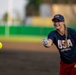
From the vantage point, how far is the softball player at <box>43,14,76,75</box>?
6660mm

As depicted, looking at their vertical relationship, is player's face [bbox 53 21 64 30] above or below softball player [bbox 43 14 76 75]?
above

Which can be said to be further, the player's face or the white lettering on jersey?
the white lettering on jersey

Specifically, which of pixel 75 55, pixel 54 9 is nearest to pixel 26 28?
pixel 54 9

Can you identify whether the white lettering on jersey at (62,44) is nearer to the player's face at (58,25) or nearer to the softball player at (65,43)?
the softball player at (65,43)

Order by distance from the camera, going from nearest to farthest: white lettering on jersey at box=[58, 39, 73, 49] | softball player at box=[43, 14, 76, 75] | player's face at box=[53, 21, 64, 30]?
player's face at box=[53, 21, 64, 30], softball player at box=[43, 14, 76, 75], white lettering on jersey at box=[58, 39, 73, 49]

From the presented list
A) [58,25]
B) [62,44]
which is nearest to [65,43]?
[62,44]

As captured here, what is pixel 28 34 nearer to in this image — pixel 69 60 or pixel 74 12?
pixel 74 12

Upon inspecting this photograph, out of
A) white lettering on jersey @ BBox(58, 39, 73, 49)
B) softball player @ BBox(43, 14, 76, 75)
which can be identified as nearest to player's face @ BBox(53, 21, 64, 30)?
softball player @ BBox(43, 14, 76, 75)

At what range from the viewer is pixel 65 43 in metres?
6.80

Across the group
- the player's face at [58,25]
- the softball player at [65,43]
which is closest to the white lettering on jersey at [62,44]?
the softball player at [65,43]

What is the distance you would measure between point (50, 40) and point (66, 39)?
1.24 ft

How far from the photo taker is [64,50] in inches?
269

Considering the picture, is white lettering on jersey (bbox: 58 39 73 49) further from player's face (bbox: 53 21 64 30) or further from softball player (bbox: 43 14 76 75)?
player's face (bbox: 53 21 64 30)

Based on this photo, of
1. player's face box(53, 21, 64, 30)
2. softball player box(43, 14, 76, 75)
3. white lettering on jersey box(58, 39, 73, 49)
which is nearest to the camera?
player's face box(53, 21, 64, 30)
